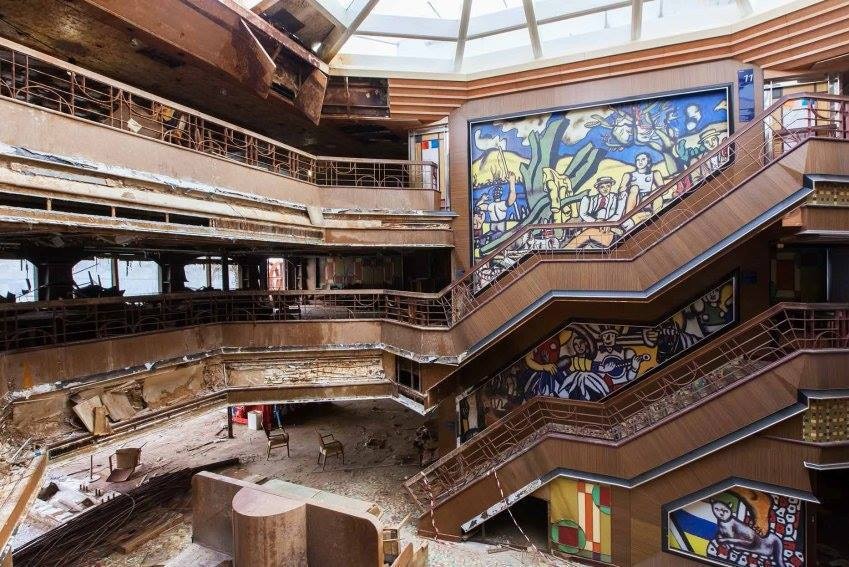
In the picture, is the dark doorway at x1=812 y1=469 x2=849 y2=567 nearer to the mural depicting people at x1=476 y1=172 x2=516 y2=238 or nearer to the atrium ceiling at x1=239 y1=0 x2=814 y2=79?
the mural depicting people at x1=476 y1=172 x2=516 y2=238

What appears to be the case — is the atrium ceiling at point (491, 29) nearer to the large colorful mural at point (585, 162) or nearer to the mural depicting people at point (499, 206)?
the large colorful mural at point (585, 162)

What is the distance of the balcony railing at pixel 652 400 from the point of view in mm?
7070

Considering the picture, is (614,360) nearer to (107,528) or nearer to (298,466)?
(298,466)

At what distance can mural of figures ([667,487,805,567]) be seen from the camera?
705 cm

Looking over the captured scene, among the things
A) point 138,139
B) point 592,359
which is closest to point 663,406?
point 592,359

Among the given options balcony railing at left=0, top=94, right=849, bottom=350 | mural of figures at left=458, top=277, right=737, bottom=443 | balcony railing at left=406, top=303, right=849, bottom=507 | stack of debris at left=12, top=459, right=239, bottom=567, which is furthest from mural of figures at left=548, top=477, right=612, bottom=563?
stack of debris at left=12, top=459, right=239, bottom=567

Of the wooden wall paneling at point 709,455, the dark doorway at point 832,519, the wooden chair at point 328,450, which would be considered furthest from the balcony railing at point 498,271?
the dark doorway at point 832,519

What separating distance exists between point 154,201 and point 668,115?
10.3 m

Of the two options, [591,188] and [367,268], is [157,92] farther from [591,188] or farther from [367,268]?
[591,188]

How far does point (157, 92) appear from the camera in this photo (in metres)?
10.7

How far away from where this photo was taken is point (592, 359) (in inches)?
401

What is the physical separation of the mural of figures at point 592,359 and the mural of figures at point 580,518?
2354mm

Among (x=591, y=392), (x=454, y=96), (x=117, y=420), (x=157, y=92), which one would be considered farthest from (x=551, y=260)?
(x=157, y=92)

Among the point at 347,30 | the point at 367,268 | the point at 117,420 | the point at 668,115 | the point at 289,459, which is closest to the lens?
the point at 117,420
